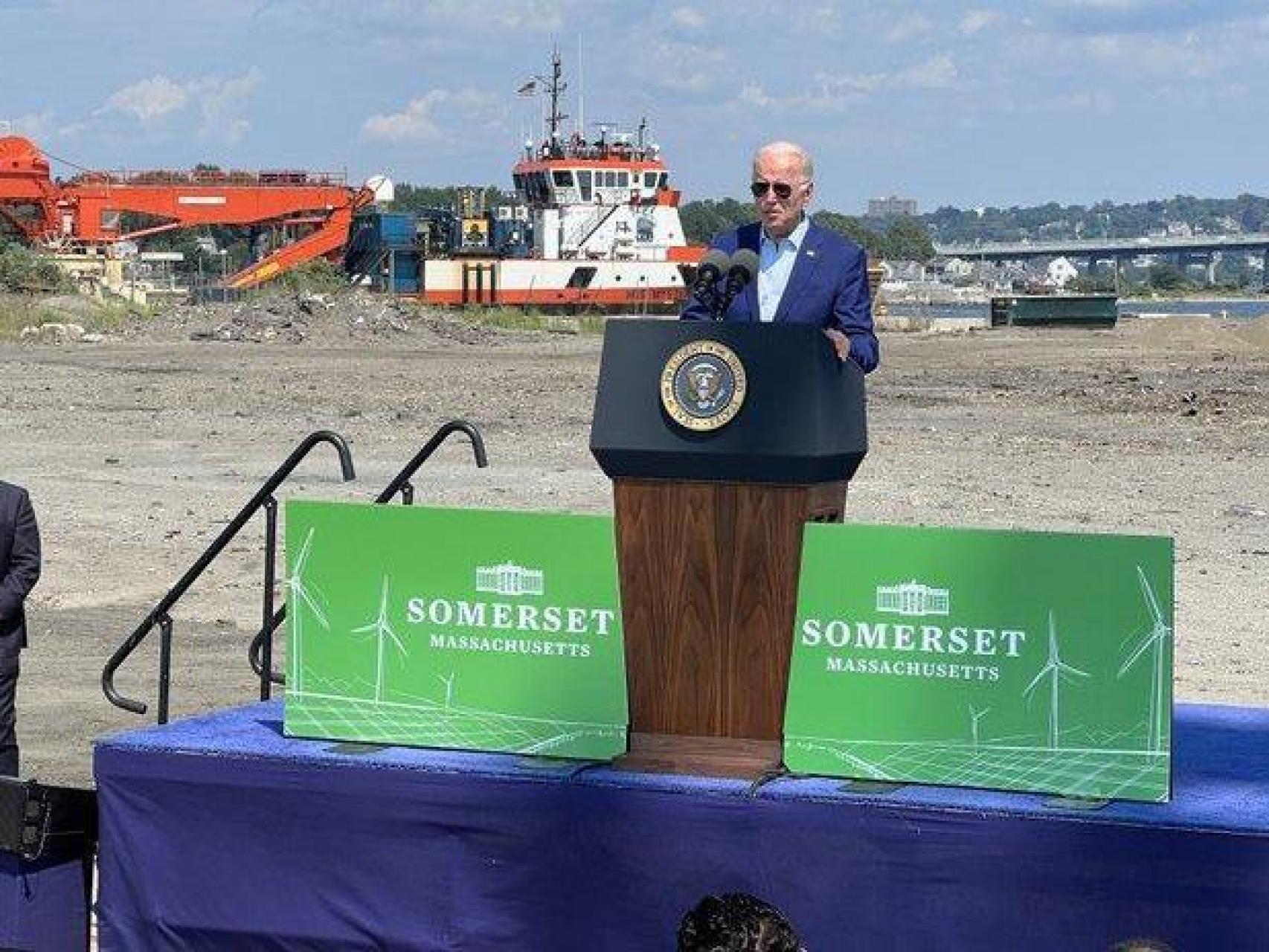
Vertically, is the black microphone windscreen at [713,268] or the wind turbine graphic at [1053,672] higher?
the black microphone windscreen at [713,268]

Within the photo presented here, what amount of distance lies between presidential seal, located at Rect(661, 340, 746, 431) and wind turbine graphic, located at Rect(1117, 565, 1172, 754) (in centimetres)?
124

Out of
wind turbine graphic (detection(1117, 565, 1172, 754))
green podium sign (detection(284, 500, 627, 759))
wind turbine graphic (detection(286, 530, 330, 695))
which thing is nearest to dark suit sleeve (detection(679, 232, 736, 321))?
green podium sign (detection(284, 500, 627, 759))

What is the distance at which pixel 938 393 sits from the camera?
1494 inches

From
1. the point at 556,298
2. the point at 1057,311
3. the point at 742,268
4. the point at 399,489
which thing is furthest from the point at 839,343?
the point at 1057,311

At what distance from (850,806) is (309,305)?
49.3 metres

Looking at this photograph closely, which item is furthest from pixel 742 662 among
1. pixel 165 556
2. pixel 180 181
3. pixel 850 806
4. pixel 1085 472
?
pixel 180 181

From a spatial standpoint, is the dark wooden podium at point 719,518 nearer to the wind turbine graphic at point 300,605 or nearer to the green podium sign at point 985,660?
the green podium sign at point 985,660

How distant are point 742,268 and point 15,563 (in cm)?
336

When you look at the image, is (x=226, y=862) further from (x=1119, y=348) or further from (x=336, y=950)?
(x=1119, y=348)

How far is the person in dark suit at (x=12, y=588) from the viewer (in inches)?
360

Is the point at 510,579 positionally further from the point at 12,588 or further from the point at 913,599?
the point at 12,588

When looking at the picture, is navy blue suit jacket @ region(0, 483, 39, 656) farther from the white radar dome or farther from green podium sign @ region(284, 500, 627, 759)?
the white radar dome

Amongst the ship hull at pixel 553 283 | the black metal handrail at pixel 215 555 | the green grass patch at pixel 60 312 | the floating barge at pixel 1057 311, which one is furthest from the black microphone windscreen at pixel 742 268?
the floating barge at pixel 1057 311

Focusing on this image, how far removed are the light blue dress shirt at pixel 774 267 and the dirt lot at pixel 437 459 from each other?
5040mm
